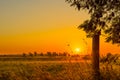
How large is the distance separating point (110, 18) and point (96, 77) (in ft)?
6.42

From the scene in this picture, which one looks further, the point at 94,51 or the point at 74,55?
the point at 94,51

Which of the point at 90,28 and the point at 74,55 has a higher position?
the point at 90,28

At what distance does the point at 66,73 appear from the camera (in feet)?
40.3

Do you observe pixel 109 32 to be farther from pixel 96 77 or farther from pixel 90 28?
pixel 96 77

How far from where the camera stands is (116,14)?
12.9m

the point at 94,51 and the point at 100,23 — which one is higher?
the point at 100,23

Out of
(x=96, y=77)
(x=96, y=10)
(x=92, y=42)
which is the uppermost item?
(x=96, y=10)

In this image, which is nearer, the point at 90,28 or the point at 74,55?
the point at 74,55

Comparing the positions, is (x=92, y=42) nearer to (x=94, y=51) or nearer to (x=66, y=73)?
(x=94, y=51)

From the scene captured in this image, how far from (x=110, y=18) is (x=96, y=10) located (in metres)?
0.50

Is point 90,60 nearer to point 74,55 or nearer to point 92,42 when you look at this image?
point 92,42

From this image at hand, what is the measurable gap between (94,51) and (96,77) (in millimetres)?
1558

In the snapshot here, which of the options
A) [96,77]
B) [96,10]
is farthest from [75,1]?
[96,77]

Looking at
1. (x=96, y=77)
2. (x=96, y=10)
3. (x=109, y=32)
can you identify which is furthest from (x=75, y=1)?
(x=96, y=77)
